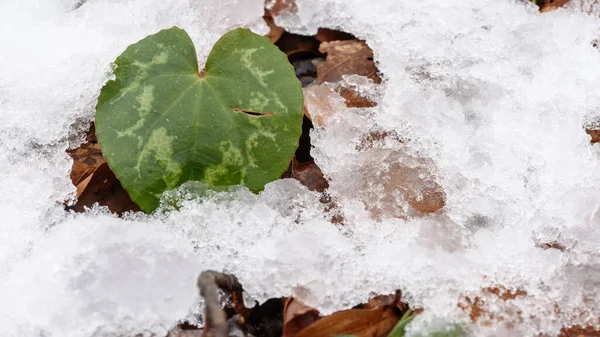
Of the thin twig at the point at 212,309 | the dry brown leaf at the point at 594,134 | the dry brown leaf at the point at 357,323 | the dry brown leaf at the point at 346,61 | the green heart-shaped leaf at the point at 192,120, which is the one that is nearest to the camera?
the thin twig at the point at 212,309

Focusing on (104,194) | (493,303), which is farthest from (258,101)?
(493,303)

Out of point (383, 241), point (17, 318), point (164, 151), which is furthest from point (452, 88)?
point (17, 318)

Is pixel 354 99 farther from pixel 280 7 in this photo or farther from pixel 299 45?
pixel 280 7

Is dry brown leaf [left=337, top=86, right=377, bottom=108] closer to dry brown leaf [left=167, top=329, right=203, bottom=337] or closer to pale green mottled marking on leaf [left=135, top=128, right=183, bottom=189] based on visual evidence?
pale green mottled marking on leaf [left=135, top=128, right=183, bottom=189]

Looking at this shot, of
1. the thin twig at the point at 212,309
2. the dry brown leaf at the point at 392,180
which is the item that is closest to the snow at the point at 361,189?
the dry brown leaf at the point at 392,180

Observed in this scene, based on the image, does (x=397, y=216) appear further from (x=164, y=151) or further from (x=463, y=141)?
(x=164, y=151)

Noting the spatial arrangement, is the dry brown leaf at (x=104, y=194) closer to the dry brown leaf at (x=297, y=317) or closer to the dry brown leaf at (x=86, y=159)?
the dry brown leaf at (x=86, y=159)
